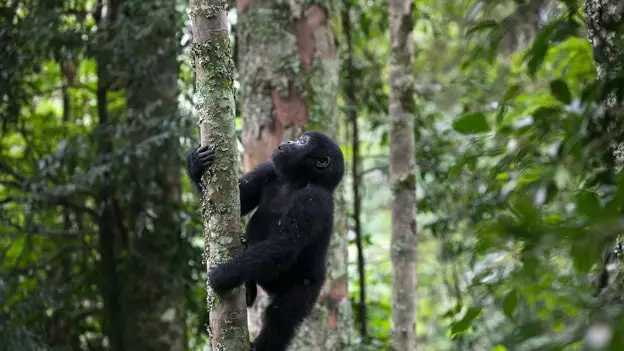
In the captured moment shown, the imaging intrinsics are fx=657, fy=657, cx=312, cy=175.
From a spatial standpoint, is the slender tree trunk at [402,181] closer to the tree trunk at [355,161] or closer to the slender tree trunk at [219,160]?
Answer: the tree trunk at [355,161]

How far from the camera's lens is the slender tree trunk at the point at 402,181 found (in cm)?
614

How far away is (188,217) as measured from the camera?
24.3 ft

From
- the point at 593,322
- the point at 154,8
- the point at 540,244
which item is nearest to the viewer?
the point at 593,322

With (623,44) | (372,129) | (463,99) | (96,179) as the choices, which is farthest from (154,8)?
(623,44)

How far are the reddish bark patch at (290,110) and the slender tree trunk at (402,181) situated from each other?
1024 millimetres

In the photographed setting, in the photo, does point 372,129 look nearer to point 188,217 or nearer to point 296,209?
point 188,217

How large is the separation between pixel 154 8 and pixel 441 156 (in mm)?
3901

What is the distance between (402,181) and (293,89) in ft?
4.58

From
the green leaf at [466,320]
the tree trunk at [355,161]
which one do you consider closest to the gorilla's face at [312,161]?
the tree trunk at [355,161]

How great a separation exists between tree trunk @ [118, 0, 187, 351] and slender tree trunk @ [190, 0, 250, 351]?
387cm

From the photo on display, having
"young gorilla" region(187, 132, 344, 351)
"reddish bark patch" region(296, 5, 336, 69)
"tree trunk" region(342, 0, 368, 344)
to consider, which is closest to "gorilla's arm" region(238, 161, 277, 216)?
"young gorilla" region(187, 132, 344, 351)

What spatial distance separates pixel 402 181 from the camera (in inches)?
246

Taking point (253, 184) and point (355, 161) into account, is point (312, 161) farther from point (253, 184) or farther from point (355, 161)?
point (355, 161)

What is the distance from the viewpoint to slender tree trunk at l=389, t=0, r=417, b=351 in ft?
20.1
